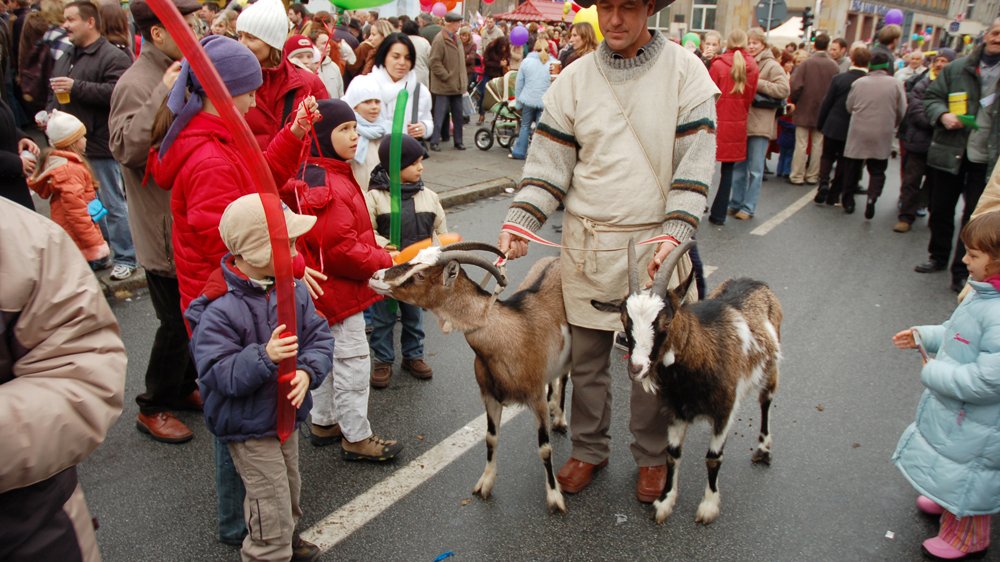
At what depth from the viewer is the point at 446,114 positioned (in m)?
13.5

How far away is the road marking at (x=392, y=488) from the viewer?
3.49 metres

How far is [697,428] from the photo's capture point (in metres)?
4.50

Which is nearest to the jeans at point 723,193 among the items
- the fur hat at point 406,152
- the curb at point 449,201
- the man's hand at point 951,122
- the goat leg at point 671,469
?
the man's hand at point 951,122

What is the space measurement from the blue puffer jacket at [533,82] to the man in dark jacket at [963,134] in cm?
606

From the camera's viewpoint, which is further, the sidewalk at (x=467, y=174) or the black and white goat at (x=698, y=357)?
the sidewalk at (x=467, y=174)

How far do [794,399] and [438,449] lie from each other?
245 centimetres

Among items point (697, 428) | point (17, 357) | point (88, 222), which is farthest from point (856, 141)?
point (17, 357)

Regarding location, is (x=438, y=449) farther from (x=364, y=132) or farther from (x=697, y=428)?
(x=364, y=132)

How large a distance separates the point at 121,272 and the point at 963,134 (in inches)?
309

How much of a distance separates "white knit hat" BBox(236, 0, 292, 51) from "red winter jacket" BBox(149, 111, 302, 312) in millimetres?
1017

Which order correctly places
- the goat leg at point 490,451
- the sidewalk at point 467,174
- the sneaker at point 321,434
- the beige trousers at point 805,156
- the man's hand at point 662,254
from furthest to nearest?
the beige trousers at point 805,156, the sidewalk at point 467,174, the sneaker at point 321,434, the goat leg at point 490,451, the man's hand at point 662,254

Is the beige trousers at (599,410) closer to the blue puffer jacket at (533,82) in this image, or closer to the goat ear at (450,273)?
the goat ear at (450,273)

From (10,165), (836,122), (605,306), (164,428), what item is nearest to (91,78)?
(10,165)

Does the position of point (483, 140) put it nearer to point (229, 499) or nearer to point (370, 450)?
point (370, 450)
